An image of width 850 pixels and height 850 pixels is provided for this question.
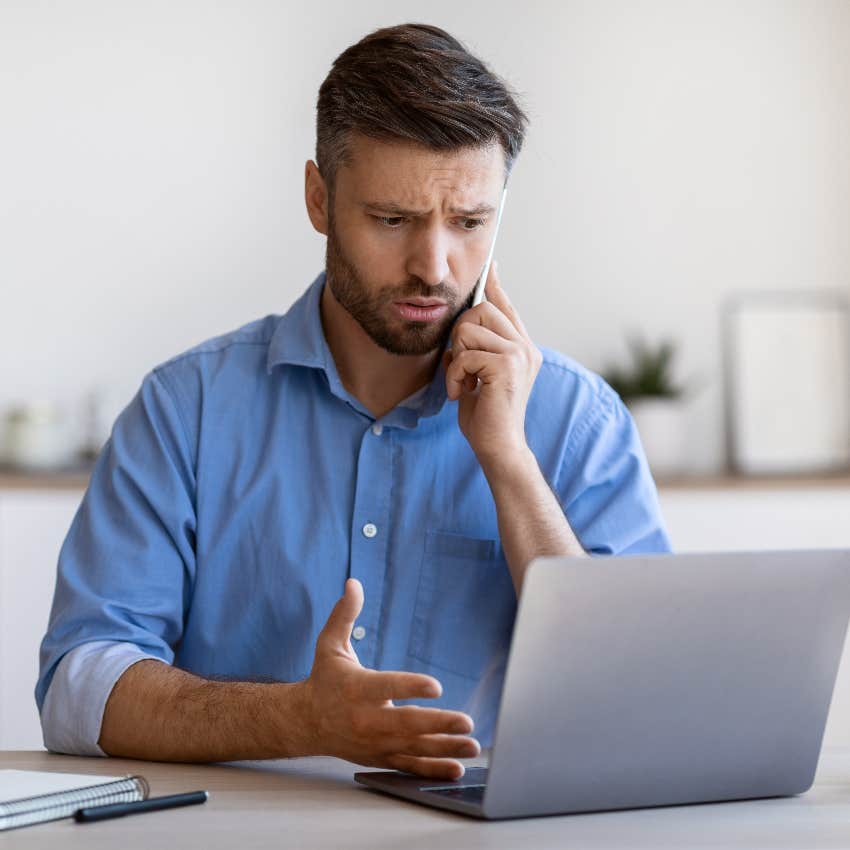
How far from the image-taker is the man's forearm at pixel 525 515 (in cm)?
163

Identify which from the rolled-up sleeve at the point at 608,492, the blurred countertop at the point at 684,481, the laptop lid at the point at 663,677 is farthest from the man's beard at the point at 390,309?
the blurred countertop at the point at 684,481

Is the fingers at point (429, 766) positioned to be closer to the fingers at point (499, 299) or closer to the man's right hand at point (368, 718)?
the man's right hand at point (368, 718)

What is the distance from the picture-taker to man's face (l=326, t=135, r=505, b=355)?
5.55ft

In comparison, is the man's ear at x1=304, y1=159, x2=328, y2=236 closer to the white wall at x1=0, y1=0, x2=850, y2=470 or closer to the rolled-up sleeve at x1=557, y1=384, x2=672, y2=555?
the rolled-up sleeve at x1=557, y1=384, x2=672, y2=555

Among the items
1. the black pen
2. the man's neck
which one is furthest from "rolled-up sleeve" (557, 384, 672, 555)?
the black pen

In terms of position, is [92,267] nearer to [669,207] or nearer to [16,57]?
[16,57]

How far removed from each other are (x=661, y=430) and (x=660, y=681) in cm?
232

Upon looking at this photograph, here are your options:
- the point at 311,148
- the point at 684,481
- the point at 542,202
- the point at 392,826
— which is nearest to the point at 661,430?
the point at 684,481

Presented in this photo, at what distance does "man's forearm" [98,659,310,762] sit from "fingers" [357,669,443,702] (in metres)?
0.10

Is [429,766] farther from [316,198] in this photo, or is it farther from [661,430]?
[661,430]

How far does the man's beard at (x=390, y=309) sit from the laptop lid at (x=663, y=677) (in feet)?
2.49

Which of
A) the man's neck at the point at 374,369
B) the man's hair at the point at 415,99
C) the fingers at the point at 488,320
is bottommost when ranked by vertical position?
the man's neck at the point at 374,369

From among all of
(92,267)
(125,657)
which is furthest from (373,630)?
(92,267)

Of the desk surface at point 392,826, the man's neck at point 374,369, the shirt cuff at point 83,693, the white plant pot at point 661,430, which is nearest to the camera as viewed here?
the desk surface at point 392,826
